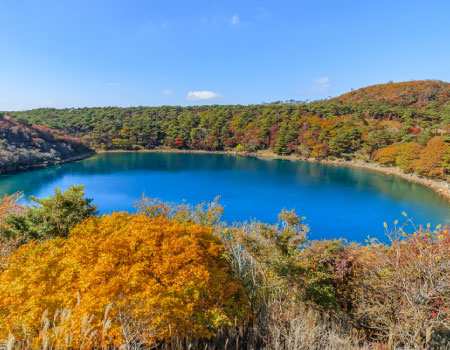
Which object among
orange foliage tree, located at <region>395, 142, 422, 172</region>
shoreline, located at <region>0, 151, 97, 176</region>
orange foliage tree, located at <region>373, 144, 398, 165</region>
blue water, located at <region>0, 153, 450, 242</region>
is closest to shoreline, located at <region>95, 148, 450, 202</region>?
orange foliage tree, located at <region>373, 144, 398, 165</region>

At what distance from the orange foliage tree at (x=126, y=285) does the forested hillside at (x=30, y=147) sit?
161 ft

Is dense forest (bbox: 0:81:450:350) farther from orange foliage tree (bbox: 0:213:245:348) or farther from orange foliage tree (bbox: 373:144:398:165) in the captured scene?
orange foliage tree (bbox: 373:144:398:165)

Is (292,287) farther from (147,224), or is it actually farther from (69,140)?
(69,140)

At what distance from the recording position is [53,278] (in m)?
5.99

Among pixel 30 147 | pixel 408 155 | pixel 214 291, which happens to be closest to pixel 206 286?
pixel 214 291

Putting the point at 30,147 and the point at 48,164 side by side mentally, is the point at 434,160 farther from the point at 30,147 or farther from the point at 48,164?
the point at 30,147

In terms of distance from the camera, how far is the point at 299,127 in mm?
67938

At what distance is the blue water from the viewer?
981 inches

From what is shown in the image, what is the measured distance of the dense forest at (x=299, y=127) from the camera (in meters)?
51.3

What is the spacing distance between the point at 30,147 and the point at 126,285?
6124 cm

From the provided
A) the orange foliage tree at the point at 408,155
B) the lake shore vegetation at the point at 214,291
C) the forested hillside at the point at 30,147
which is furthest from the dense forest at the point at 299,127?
the lake shore vegetation at the point at 214,291

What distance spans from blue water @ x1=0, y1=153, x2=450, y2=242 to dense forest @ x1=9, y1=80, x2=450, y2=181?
7.86 metres

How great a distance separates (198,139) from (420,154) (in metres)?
55.9

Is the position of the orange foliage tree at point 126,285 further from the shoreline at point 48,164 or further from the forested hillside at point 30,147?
the forested hillside at point 30,147
